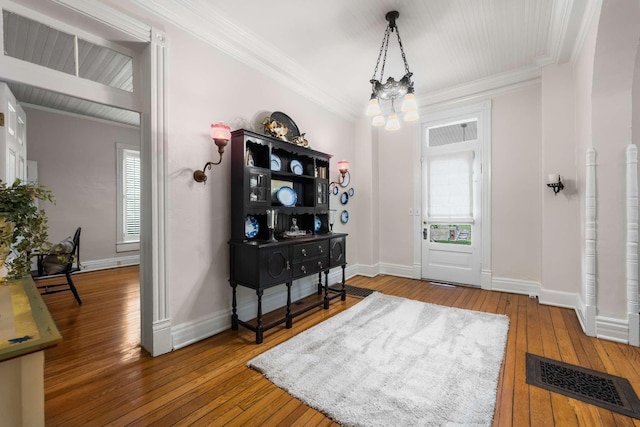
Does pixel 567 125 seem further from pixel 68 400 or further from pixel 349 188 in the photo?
pixel 68 400

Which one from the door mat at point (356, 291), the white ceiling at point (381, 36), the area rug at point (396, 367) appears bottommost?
the area rug at point (396, 367)

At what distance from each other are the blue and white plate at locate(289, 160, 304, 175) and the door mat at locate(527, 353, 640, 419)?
9.38 feet

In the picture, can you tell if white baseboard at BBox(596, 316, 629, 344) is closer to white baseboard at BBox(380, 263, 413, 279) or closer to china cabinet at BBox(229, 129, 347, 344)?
white baseboard at BBox(380, 263, 413, 279)

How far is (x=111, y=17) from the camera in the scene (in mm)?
2049

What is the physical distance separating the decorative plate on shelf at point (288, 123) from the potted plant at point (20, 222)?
2.33m

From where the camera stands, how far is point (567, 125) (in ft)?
10.9

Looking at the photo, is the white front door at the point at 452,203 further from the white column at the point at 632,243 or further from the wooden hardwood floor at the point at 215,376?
the white column at the point at 632,243

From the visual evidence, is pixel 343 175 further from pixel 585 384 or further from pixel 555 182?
pixel 585 384

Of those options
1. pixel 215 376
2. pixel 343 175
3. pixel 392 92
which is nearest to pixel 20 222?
pixel 215 376

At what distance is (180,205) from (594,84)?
3.92 m

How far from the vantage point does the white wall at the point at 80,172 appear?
15.9ft

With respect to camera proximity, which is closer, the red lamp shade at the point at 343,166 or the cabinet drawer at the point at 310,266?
the cabinet drawer at the point at 310,266

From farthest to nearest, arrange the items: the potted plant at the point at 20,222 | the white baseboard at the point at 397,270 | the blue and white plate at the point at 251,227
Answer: the white baseboard at the point at 397,270 < the blue and white plate at the point at 251,227 < the potted plant at the point at 20,222

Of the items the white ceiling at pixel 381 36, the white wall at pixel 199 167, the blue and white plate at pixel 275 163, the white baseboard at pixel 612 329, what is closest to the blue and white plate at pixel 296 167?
the blue and white plate at pixel 275 163
